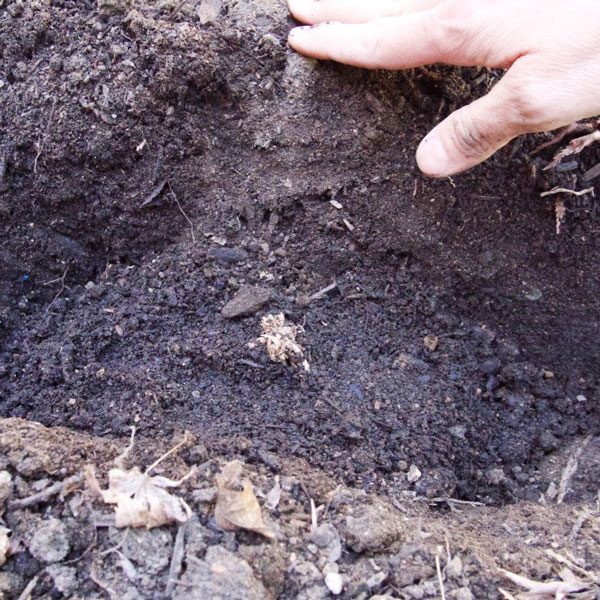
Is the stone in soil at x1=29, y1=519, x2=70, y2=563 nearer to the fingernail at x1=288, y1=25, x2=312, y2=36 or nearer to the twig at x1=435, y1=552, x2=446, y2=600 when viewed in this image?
the twig at x1=435, y1=552, x2=446, y2=600

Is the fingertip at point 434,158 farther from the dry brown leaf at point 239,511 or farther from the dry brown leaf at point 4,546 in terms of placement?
the dry brown leaf at point 4,546

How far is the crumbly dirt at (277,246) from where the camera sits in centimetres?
209

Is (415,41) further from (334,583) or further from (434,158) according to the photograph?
(334,583)

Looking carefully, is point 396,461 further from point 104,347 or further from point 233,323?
point 104,347

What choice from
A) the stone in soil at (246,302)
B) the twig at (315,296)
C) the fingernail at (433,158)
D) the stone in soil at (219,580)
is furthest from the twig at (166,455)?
the fingernail at (433,158)

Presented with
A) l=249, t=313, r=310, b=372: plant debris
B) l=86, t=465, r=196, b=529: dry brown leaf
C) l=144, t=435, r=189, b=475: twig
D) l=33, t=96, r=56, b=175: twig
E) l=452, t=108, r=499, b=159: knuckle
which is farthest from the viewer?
l=33, t=96, r=56, b=175: twig

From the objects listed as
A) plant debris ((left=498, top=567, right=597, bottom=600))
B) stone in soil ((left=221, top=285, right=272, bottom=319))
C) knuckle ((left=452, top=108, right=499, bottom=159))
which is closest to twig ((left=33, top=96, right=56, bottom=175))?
stone in soil ((left=221, top=285, right=272, bottom=319))

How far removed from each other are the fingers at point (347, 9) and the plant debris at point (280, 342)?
1266 mm

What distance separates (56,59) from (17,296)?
39.3 inches

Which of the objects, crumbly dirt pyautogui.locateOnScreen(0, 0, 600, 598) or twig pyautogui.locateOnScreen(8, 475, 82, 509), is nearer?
twig pyautogui.locateOnScreen(8, 475, 82, 509)

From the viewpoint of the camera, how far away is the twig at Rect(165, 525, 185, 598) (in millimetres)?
1334

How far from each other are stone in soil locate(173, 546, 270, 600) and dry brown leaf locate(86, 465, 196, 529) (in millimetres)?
126

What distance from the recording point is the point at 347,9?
232 cm

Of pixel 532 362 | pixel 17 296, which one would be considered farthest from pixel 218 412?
pixel 532 362
